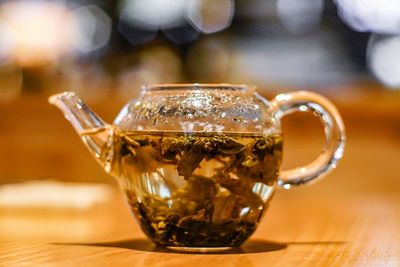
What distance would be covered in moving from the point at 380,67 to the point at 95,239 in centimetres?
300

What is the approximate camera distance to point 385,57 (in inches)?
148

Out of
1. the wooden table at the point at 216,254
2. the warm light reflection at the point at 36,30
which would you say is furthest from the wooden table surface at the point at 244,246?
the warm light reflection at the point at 36,30

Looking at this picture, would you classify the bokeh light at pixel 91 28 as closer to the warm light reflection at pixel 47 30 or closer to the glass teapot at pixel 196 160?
the warm light reflection at pixel 47 30

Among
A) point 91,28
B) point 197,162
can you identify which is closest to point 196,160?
point 197,162

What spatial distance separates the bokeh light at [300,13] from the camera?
3803mm

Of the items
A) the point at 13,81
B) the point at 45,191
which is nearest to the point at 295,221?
the point at 45,191

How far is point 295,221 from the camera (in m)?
1.19

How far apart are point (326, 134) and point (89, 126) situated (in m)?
0.25

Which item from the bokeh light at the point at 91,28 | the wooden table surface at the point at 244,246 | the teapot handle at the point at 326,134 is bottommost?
the bokeh light at the point at 91,28

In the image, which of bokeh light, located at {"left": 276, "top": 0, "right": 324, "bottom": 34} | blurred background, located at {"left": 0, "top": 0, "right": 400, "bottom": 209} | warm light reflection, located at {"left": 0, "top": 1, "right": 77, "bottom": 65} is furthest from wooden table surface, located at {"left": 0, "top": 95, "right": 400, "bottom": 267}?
bokeh light, located at {"left": 276, "top": 0, "right": 324, "bottom": 34}

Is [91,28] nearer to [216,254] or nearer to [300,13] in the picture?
[300,13]

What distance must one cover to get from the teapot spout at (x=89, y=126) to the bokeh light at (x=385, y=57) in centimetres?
291

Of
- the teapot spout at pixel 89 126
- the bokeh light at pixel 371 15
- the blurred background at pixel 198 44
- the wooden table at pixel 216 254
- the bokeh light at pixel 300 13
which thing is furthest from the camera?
the bokeh light at pixel 300 13

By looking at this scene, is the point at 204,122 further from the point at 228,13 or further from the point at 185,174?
the point at 228,13
